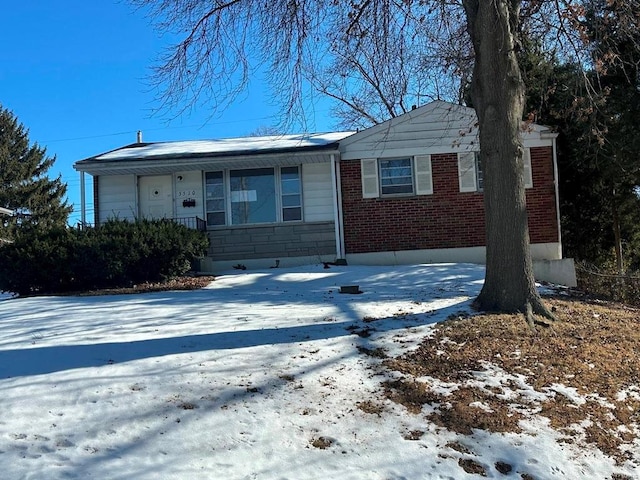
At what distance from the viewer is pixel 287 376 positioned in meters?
5.01

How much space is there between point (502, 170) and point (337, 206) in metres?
7.35

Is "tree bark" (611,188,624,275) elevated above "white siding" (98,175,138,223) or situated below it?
below

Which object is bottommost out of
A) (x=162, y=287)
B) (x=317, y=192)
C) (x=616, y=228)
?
(x=162, y=287)

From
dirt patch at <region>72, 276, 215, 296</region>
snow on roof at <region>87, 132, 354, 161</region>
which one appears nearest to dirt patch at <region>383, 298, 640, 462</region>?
dirt patch at <region>72, 276, 215, 296</region>

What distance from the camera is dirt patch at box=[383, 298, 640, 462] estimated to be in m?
4.45

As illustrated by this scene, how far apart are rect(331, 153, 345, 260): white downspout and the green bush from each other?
4300 millimetres

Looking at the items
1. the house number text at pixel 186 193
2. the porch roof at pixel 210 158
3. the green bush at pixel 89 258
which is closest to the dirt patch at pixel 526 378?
the green bush at pixel 89 258

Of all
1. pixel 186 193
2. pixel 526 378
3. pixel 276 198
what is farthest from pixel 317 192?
pixel 526 378

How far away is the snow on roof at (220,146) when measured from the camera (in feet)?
46.1

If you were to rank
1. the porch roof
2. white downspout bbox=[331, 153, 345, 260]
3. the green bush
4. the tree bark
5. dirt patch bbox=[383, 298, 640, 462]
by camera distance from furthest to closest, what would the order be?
the tree bark < white downspout bbox=[331, 153, 345, 260] < the porch roof < the green bush < dirt patch bbox=[383, 298, 640, 462]

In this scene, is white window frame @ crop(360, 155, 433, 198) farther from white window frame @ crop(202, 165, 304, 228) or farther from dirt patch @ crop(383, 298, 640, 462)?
dirt patch @ crop(383, 298, 640, 462)

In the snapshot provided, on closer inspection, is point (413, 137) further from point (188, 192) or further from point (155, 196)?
point (155, 196)

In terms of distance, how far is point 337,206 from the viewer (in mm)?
14203

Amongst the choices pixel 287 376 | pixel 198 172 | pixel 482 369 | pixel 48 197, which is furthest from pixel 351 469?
pixel 48 197
